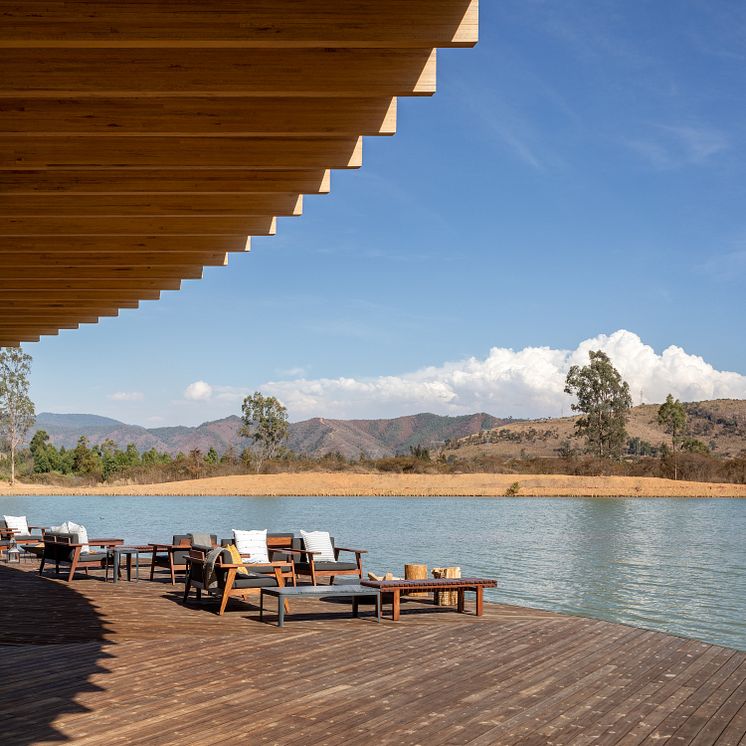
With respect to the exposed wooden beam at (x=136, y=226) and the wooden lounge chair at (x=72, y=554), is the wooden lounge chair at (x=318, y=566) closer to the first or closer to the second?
the wooden lounge chair at (x=72, y=554)

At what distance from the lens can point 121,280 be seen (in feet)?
22.1

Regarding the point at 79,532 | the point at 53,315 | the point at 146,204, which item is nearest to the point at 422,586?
the point at 53,315

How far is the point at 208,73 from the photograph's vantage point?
336 centimetres

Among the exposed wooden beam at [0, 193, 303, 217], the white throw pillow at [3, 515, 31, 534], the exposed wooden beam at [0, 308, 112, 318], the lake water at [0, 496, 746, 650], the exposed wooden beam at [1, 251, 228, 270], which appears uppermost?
the exposed wooden beam at [0, 193, 303, 217]

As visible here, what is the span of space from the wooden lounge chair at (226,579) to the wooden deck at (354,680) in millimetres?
254

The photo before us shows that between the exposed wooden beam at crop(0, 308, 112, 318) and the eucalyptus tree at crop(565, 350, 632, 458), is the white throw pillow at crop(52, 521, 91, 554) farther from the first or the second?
the eucalyptus tree at crop(565, 350, 632, 458)

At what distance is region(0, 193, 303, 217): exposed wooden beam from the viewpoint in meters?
4.77

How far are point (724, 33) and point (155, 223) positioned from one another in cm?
2619

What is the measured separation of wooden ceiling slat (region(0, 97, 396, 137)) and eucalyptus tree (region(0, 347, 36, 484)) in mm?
56387

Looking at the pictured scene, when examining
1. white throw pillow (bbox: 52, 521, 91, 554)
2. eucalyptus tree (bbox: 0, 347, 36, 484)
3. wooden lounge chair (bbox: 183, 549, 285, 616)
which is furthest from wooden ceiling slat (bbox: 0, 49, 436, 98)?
eucalyptus tree (bbox: 0, 347, 36, 484)

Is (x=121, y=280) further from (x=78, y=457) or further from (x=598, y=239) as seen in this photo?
(x=78, y=457)

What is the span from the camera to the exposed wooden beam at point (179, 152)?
4.04 m

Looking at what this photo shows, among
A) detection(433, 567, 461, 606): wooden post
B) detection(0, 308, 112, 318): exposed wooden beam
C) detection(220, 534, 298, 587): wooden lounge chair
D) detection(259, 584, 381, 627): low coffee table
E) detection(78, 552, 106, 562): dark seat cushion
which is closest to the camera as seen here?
detection(259, 584, 381, 627): low coffee table

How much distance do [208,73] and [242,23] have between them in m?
0.47
